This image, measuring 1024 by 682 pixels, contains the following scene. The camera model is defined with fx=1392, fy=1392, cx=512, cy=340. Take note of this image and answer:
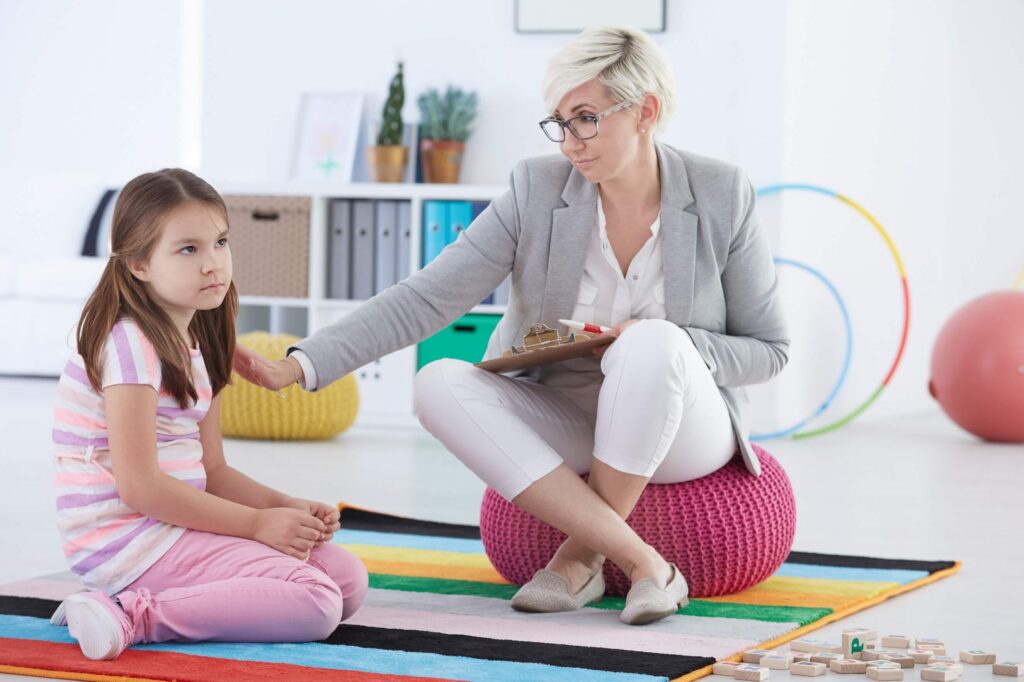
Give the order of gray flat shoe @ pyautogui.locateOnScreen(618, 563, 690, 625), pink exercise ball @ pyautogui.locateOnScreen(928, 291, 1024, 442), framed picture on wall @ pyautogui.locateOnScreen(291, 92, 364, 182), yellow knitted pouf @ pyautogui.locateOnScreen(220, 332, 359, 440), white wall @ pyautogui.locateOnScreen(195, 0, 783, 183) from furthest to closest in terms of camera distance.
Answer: framed picture on wall @ pyautogui.locateOnScreen(291, 92, 364, 182) → white wall @ pyautogui.locateOnScreen(195, 0, 783, 183) → pink exercise ball @ pyautogui.locateOnScreen(928, 291, 1024, 442) → yellow knitted pouf @ pyautogui.locateOnScreen(220, 332, 359, 440) → gray flat shoe @ pyautogui.locateOnScreen(618, 563, 690, 625)

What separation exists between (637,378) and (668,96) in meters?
0.48

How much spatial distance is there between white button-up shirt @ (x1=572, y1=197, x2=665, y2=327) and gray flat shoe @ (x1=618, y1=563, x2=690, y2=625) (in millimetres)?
446

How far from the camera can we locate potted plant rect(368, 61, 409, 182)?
4.64 metres

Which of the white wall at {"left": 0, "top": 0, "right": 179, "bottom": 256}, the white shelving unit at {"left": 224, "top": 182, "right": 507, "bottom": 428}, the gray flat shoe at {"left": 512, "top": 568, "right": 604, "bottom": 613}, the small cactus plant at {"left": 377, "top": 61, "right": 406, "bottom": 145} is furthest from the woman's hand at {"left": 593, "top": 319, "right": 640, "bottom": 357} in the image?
the white wall at {"left": 0, "top": 0, "right": 179, "bottom": 256}

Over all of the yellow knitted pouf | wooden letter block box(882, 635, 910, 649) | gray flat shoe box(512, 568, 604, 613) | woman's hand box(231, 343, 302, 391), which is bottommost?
the yellow knitted pouf

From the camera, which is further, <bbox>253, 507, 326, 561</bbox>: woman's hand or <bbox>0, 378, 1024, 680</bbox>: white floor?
<bbox>0, 378, 1024, 680</bbox>: white floor

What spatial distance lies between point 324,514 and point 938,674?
0.78 m

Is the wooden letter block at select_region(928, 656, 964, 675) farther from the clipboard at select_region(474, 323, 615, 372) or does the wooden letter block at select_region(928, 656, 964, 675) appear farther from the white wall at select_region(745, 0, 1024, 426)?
the white wall at select_region(745, 0, 1024, 426)

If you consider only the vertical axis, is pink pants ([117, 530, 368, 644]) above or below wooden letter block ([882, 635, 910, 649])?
above

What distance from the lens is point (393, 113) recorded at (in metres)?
4.64

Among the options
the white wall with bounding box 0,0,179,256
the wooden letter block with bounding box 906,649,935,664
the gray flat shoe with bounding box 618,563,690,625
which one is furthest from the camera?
the white wall with bounding box 0,0,179,256

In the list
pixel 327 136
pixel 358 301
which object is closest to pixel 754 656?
pixel 358 301

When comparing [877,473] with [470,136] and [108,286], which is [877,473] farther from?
[108,286]

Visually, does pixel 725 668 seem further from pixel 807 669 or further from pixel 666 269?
pixel 666 269
